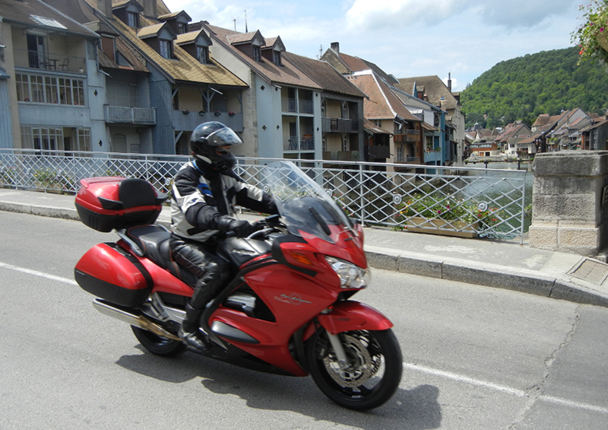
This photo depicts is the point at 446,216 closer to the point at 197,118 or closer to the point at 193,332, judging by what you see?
the point at 193,332

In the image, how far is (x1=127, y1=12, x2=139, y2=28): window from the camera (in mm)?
32438

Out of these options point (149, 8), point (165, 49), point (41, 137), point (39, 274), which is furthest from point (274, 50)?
point (39, 274)

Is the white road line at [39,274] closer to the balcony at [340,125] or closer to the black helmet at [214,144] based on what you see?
the black helmet at [214,144]

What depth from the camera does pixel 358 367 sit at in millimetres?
3229

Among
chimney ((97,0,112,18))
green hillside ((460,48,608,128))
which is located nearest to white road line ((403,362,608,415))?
chimney ((97,0,112,18))

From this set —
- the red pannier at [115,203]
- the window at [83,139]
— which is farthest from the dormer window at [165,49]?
the red pannier at [115,203]

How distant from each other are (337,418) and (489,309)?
114 inches

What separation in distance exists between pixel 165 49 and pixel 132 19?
11.5ft

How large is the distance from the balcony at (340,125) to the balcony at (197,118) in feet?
28.3

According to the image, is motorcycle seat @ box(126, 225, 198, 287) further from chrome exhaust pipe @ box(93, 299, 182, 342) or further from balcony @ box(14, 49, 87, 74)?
balcony @ box(14, 49, 87, 74)

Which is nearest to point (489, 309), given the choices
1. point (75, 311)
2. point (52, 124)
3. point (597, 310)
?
point (597, 310)

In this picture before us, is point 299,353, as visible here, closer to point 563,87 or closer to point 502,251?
point 502,251

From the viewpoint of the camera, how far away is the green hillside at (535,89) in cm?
12356

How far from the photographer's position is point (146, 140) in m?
31.1
